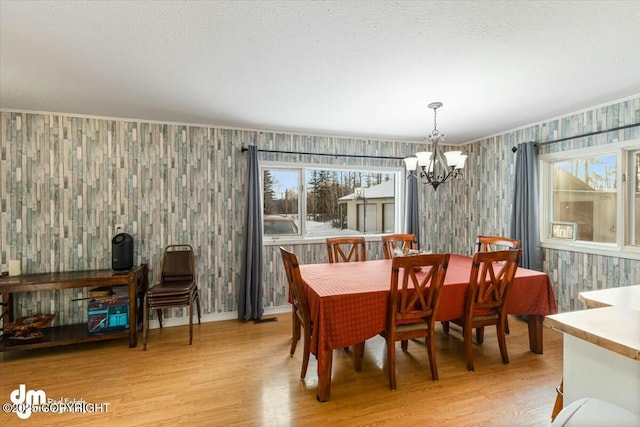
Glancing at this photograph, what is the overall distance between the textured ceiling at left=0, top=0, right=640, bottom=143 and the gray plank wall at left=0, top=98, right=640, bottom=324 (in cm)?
32

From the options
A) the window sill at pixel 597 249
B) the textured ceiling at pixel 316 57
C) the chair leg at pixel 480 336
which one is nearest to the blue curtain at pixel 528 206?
the window sill at pixel 597 249

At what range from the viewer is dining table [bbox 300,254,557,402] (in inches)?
83.4

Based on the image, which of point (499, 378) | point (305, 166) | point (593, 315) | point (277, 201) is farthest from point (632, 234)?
point (277, 201)

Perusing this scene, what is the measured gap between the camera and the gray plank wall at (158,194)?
3.20m

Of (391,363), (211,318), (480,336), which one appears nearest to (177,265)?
(211,318)

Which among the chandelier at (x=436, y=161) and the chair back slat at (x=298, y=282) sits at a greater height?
the chandelier at (x=436, y=161)

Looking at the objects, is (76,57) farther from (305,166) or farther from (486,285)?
(486,285)

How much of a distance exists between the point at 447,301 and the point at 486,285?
39cm

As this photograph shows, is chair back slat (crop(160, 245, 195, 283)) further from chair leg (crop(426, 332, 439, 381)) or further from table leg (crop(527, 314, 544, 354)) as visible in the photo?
table leg (crop(527, 314, 544, 354))

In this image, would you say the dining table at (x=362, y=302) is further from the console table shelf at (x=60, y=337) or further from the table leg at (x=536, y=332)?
the console table shelf at (x=60, y=337)

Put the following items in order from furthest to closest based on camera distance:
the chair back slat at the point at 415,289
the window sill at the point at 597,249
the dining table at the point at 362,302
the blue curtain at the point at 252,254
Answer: the blue curtain at the point at 252,254 → the window sill at the point at 597,249 → the chair back slat at the point at 415,289 → the dining table at the point at 362,302

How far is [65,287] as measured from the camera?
113 inches

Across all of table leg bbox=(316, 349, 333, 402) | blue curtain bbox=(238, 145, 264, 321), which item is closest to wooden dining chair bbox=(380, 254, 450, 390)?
table leg bbox=(316, 349, 333, 402)

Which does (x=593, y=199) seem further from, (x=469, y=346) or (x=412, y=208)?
(x=469, y=346)
